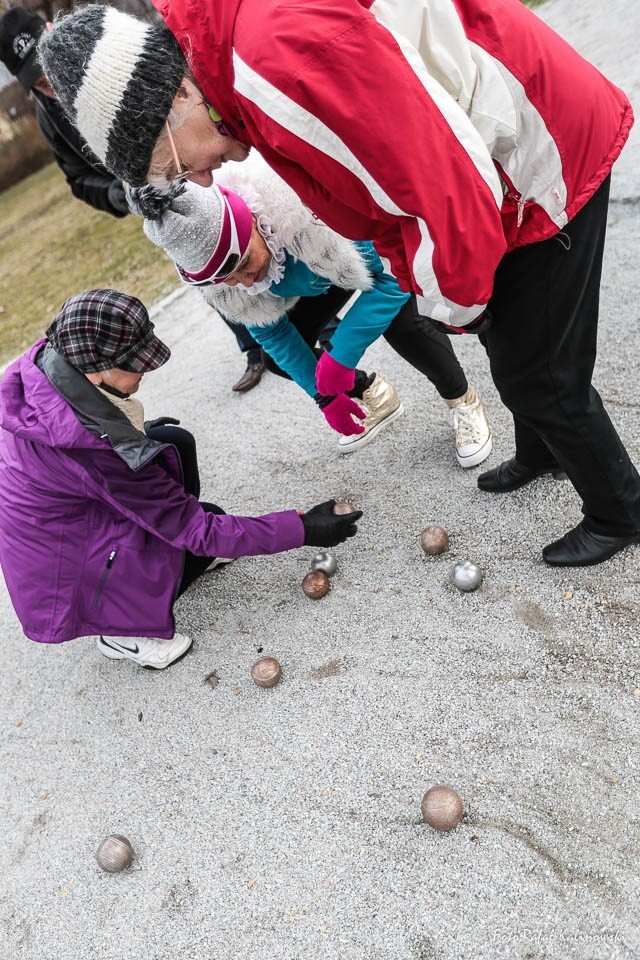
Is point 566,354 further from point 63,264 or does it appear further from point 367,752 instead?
point 63,264

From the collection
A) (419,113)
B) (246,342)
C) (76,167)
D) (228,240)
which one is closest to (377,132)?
(419,113)

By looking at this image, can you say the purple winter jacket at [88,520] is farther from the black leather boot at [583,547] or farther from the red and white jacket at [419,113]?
the red and white jacket at [419,113]

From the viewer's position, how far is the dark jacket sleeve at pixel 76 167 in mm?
3941

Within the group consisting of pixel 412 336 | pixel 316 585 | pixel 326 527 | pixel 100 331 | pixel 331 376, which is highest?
pixel 100 331

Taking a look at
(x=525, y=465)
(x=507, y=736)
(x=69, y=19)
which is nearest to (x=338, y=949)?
(x=507, y=736)

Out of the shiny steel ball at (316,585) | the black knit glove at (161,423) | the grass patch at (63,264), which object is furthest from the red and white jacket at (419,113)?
the grass patch at (63,264)

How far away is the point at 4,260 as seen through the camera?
11.6m

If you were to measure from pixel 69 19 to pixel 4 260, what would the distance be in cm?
1149

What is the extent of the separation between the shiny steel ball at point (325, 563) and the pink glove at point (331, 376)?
2.36ft

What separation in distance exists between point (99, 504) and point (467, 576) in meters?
1.40

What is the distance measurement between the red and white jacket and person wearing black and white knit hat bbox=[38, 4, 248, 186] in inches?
2.0

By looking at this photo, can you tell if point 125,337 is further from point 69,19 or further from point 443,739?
→ point 443,739

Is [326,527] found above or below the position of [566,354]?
below

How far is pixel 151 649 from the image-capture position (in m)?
2.84
